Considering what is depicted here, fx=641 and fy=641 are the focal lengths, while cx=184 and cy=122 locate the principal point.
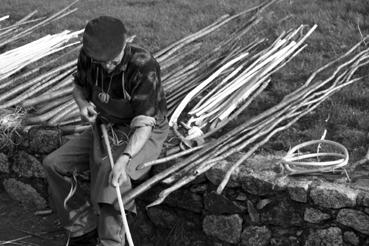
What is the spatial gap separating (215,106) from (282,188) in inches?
52.6

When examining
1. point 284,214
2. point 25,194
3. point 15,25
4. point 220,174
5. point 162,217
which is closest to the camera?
point 284,214

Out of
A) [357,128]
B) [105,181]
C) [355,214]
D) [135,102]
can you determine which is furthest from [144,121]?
[357,128]

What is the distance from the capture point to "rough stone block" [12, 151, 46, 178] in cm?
559

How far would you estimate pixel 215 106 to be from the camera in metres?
5.42

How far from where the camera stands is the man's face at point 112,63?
417cm

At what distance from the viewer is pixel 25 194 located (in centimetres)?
577

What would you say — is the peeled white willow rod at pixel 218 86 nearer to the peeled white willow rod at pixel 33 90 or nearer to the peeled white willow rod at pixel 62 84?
the peeled white willow rod at pixel 62 84

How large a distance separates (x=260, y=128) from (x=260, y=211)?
0.78m

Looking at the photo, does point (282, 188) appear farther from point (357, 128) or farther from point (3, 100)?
point (3, 100)

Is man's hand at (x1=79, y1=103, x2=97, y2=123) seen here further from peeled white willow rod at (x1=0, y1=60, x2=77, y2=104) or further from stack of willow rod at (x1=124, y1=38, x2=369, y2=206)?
peeled white willow rod at (x1=0, y1=60, x2=77, y2=104)

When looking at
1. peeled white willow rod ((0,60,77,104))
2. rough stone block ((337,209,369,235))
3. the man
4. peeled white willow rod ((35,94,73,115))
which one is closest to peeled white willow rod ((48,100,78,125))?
peeled white willow rod ((35,94,73,115))

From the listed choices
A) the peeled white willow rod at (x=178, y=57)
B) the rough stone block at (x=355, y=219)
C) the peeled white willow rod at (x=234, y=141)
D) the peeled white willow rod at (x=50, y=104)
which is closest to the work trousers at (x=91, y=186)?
the peeled white willow rod at (x=234, y=141)

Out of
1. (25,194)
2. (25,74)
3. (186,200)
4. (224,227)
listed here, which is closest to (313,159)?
(224,227)

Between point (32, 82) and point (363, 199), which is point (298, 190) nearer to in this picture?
point (363, 199)
